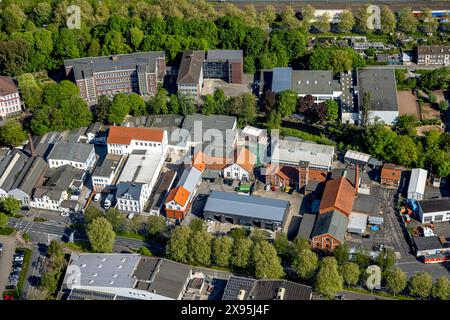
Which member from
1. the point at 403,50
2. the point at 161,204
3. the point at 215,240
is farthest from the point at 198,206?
the point at 403,50

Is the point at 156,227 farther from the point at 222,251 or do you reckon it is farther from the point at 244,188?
the point at 244,188

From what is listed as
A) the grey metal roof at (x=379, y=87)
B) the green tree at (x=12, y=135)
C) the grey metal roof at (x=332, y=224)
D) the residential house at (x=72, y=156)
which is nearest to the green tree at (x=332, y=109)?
the grey metal roof at (x=379, y=87)

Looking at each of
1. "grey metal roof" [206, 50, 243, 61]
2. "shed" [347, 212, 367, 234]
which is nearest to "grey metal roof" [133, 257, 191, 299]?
"shed" [347, 212, 367, 234]

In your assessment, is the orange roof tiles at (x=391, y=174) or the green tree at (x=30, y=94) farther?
the green tree at (x=30, y=94)

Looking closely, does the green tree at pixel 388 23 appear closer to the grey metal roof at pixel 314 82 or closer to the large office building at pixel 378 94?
the large office building at pixel 378 94

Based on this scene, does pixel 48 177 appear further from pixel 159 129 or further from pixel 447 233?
pixel 447 233

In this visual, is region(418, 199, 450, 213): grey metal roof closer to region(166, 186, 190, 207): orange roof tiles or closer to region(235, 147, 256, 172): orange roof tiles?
region(235, 147, 256, 172): orange roof tiles

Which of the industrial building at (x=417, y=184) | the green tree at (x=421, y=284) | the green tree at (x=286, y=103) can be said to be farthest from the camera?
the green tree at (x=286, y=103)
